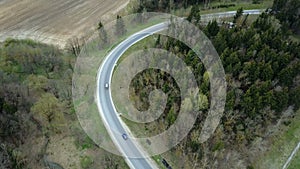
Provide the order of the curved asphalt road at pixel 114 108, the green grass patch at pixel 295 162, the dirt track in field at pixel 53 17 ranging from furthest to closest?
the dirt track in field at pixel 53 17
the curved asphalt road at pixel 114 108
the green grass patch at pixel 295 162

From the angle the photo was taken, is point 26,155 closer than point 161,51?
Yes

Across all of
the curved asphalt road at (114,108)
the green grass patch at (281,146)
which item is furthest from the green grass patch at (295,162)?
the curved asphalt road at (114,108)

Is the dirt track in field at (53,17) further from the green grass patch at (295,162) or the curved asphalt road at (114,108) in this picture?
the green grass patch at (295,162)

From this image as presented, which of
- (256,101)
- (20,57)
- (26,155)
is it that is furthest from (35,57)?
Answer: (256,101)

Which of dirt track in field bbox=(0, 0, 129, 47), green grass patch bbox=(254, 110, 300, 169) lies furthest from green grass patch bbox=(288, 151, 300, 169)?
dirt track in field bbox=(0, 0, 129, 47)

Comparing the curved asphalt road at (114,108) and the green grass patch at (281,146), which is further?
the curved asphalt road at (114,108)

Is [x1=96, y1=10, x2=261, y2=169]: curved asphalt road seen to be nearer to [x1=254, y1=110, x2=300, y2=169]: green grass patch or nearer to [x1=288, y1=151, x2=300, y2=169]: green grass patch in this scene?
[x1=254, y1=110, x2=300, y2=169]: green grass patch

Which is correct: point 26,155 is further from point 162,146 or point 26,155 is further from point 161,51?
point 161,51

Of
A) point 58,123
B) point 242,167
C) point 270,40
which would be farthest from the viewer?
point 270,40
